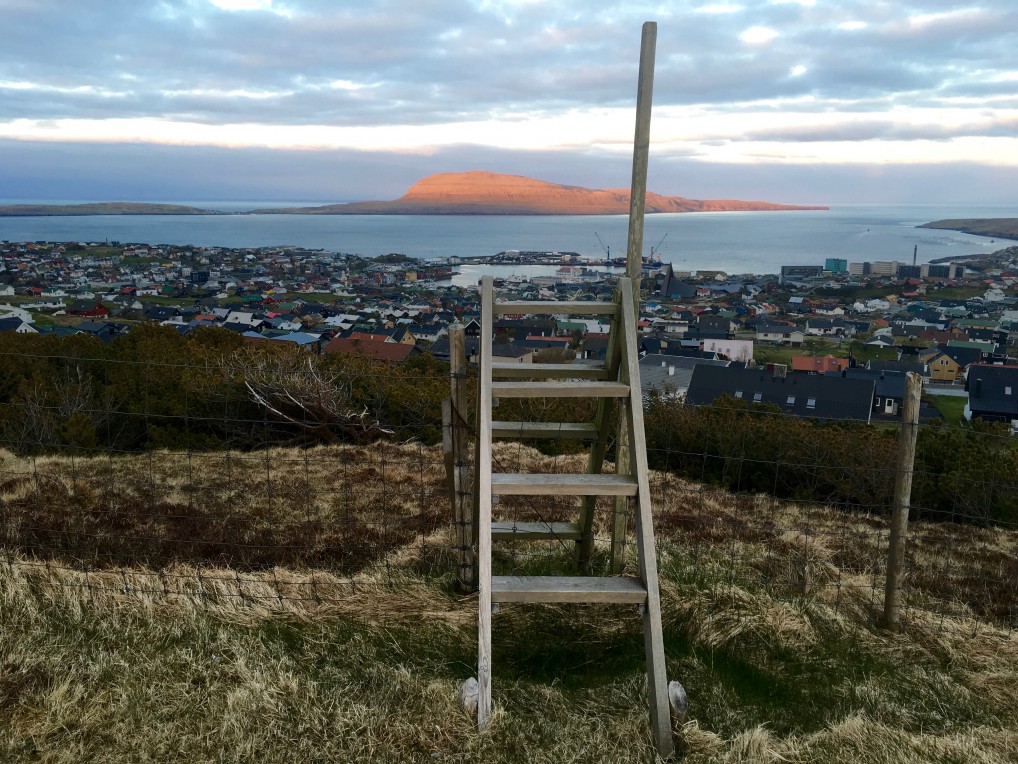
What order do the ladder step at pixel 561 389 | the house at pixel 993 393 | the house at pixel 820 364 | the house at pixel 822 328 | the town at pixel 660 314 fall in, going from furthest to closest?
the house at pixel 822 328 < the house at pixel 820 364 < the house at pixel 993 393 < the town at pixel 660 314 < the ladder step at pixel 561 389

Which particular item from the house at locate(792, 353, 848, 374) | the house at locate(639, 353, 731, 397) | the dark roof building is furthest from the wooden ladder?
the house at locate(792, 353, 848, 374)

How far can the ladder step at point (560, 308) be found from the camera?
4.00 meters

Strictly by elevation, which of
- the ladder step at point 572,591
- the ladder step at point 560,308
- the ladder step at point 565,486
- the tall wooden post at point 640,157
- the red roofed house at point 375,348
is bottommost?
the red roofed house at point 375,348

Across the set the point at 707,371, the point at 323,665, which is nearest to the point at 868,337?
the point at 707,371

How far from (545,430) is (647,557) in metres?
1.18

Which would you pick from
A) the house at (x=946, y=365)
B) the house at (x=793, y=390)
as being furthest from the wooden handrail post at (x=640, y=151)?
the house at (x=946, y=365)

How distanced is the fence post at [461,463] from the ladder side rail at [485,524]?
1.26ft

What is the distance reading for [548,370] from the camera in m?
4.43

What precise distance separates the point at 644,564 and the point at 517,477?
0.80m

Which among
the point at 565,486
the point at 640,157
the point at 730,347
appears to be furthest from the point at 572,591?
the point at 730,347

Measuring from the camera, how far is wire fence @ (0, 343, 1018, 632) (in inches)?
198

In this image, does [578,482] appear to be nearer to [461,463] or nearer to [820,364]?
[461,463]

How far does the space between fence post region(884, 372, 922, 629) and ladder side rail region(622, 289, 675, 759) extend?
5.91 feet

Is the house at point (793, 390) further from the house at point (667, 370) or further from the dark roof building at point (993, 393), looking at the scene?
the dark roof building at point (993, 393)
